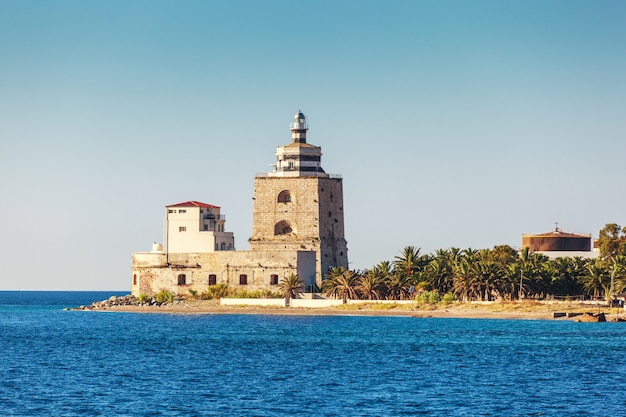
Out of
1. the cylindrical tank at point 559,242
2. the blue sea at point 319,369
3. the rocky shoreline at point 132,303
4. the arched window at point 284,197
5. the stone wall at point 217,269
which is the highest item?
the arched window at point 284,197

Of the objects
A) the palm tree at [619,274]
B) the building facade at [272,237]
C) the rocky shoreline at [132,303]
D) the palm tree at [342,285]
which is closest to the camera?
the palm tree at [619,274]

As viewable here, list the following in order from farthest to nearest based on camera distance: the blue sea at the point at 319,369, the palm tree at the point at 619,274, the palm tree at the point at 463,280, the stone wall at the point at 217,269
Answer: the stone wall at the point at 217,269
the palm tree at the point at 463,280
the palm tree at the point at 619,274
the blue sea at the point at 319,369

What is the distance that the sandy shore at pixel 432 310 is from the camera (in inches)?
3391

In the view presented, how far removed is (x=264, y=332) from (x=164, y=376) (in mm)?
28122

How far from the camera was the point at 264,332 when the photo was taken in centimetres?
7812

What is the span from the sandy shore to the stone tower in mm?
7043

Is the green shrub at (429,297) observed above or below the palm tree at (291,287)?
below

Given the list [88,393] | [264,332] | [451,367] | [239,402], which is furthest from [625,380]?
[264,332]

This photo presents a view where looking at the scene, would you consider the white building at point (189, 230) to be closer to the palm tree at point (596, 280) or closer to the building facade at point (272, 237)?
the building facade at point (272, 237)

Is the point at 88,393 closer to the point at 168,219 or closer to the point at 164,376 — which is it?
the point at 164,376

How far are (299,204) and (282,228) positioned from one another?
2826 millimetres

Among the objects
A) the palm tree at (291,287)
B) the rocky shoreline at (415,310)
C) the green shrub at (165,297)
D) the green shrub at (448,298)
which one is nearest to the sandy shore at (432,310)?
the rocky shoreline at (415,310)

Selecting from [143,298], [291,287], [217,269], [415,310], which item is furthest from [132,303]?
[415,310]

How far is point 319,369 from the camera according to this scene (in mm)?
53094
